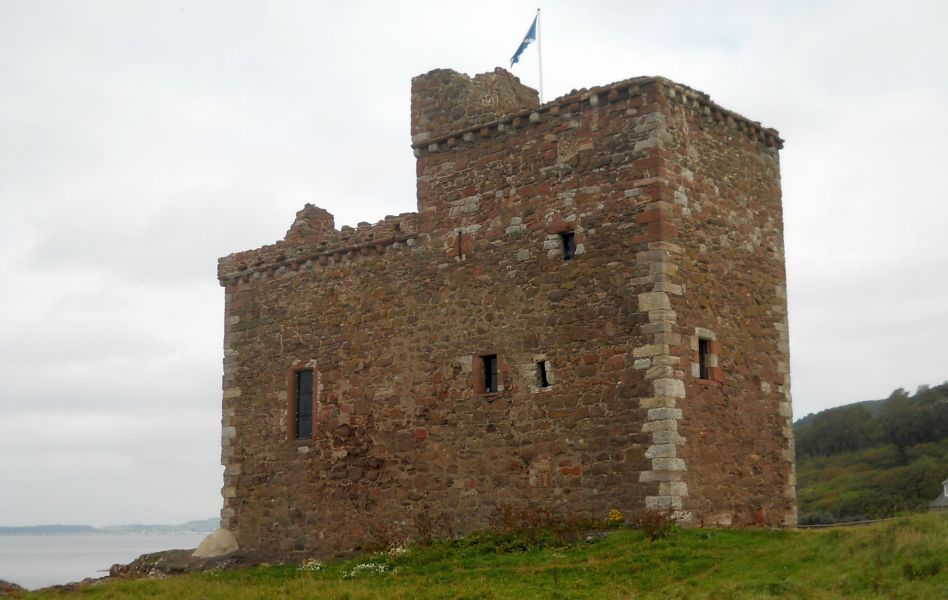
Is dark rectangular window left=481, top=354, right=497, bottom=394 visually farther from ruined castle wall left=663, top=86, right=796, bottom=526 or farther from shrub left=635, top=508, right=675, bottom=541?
shrub left=635, top=508, right=675, bottom=541

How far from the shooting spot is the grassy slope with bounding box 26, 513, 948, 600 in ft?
42.9

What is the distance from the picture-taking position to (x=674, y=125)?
18453 millimetres

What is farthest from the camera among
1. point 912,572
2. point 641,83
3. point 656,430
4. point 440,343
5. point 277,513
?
point 277,513

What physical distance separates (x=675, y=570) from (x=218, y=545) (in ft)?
38.6

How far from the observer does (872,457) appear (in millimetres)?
54594

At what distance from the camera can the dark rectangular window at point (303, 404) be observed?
2272cm

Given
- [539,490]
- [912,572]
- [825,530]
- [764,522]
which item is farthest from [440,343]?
[912,572]

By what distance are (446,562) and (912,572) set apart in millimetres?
7151

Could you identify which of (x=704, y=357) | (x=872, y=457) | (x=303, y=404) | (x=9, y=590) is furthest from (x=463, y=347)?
(x=872, y=457)

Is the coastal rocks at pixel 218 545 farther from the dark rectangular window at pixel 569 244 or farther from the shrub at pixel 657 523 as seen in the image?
the shrub at pixel 657 523

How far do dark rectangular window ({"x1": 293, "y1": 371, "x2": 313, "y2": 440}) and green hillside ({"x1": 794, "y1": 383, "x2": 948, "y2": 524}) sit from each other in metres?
26.2

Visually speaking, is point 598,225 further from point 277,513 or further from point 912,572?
point 277,513

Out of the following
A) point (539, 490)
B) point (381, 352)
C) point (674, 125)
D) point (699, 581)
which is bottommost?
point (699, 581)

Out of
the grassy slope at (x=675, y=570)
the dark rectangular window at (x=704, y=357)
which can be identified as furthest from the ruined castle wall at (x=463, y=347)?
the grassy slope at (x=675, y=570)
